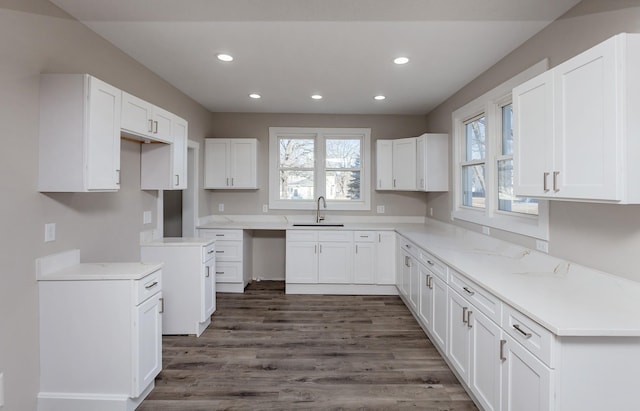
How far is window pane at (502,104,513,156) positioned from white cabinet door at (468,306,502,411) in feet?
5.47

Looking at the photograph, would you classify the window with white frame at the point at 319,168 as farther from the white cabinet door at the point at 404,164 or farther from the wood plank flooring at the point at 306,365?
the wood plank flooring at the point at 306,365

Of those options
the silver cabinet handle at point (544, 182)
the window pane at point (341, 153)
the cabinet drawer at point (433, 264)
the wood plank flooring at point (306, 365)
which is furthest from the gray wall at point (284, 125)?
the silver cabinet handle at point (544, 182)

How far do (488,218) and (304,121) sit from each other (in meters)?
3.03

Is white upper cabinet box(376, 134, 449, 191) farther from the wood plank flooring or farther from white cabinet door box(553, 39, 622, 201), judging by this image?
white cabinet door box(553, 39, 622, 201)

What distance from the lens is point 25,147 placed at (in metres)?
1.90

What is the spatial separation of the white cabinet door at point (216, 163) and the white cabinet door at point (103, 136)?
2573 mm

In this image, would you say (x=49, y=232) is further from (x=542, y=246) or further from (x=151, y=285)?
(x=542, y=246)

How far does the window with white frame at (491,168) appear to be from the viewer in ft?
8.51

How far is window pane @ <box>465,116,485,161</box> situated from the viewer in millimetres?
3516

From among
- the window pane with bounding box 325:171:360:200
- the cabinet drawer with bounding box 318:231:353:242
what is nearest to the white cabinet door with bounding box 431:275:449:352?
the cabinet drawer with bounding box 318:231:353:242

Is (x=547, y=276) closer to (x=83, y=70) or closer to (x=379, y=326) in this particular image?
(x=379, y=326)

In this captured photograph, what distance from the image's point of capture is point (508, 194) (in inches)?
117

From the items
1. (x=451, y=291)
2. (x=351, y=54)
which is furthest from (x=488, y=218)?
(x=351, y=54)

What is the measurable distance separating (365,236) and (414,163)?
1.25 m
